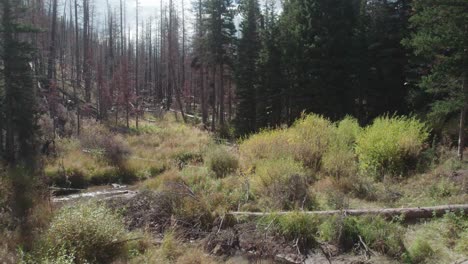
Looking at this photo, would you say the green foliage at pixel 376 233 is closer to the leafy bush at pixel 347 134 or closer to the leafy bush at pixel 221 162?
the leafy bush at pixel 347 134

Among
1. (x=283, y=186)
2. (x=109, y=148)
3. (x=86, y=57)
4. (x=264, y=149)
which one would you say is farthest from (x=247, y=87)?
(x=283, y=186)

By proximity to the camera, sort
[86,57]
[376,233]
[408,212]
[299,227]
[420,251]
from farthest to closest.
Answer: [86,57]
[299,227]
[408,212]
[376,233]
[420,251]

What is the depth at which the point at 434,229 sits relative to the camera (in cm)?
715

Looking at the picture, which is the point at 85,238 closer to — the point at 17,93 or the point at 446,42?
the point at 17,93

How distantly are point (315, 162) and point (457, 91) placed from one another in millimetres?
4430

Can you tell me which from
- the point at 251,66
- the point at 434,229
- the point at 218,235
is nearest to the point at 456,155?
the point at 434,229

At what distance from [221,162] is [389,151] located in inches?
200

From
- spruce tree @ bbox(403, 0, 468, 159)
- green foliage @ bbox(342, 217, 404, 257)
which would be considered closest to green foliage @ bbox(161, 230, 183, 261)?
green foliage @ bbox(342, 217, 404, 257)

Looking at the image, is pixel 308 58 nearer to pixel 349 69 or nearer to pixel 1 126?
pixel 349 69

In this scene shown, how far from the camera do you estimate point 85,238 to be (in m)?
6.16

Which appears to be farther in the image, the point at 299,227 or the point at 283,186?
the point at 283,186

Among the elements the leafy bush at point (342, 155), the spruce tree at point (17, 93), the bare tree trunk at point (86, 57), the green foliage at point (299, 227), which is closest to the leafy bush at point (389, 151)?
the leafy bush at point (342, 155)

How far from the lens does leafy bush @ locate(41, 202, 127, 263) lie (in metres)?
6.04

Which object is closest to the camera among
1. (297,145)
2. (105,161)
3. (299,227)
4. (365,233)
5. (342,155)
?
(365,233)
